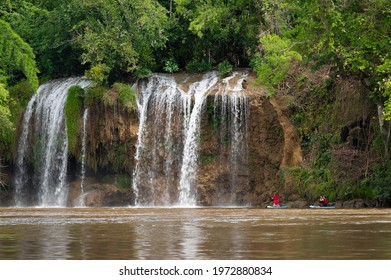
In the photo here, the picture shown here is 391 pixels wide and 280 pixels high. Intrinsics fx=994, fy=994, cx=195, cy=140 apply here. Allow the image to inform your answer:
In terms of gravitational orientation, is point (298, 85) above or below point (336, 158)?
above

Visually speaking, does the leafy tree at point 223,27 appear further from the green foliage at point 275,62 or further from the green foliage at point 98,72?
the green foliage at point 275,62

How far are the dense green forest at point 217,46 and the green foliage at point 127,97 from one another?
5.84 feet

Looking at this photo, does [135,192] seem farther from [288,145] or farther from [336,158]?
[336,158]

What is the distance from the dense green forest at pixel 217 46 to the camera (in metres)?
36.7

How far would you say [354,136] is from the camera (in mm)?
42344

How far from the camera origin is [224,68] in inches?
1973

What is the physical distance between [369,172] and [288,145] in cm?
609

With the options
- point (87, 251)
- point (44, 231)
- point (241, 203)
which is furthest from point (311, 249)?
point (241, 203)

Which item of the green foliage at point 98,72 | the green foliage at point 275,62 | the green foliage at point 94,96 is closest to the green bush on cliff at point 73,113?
the green foliage at point 94,96

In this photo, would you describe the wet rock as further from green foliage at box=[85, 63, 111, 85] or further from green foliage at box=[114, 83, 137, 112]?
green foliage at box=[85, 63, 111, 85]

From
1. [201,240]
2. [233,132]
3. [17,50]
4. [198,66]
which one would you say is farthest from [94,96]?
[201,240]

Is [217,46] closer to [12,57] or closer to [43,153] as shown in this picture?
[43,153]

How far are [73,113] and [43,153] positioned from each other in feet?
8.40

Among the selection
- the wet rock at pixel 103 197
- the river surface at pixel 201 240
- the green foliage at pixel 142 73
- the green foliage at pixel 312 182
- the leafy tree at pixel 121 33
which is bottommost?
the wet rock at pixel 103 197
